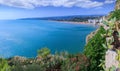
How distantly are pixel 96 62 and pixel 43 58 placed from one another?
2841mm

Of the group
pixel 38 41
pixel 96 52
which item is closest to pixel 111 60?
pixel 96 52

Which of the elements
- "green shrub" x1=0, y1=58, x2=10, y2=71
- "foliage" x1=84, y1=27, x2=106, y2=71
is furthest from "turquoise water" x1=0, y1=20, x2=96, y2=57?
"foliage" x1=84, y1=27, x2=106, y2=71

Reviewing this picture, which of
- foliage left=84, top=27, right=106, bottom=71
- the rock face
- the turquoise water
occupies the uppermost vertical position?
the rock face

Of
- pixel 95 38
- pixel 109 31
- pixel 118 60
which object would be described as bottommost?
pixel 95 38

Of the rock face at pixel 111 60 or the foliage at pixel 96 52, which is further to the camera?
the foliage at pixel 96 52

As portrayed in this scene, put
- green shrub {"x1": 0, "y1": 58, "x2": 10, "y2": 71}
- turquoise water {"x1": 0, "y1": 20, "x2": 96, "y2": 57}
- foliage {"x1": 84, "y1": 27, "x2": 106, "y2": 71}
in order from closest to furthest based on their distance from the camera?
green shrub {"x1": 0, "y1": 58, "x2": 10, "y2": 71}, foliage {"x1": 84, "y1": 27, "x2": 106, "y2": 71}, turquoise water {"x1": 0, "y1": 20, "x2": 96, "y2": 57}

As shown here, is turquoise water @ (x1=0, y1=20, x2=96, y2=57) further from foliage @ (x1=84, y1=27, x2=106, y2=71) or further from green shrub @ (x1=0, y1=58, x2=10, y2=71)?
foliage @ (x1=84, y1=27, x2=106, y2=71)

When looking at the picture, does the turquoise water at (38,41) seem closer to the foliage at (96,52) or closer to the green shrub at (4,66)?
the green shrub at (4,66)

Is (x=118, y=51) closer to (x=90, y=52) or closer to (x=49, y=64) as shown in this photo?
(x=90, y=52)

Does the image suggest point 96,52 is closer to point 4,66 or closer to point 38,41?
point 4,66

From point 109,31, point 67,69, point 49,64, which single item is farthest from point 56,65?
point 109,31

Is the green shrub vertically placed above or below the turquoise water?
above

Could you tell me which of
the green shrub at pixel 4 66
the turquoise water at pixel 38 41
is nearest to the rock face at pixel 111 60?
the green shrub at pixel 4 66

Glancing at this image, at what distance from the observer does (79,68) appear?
812 centimetres
